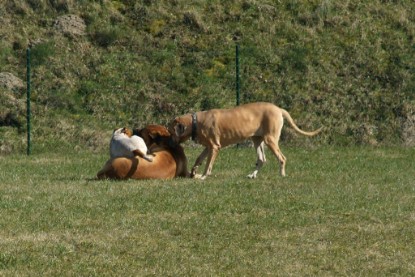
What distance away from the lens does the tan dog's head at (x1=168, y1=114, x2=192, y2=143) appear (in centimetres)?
1580

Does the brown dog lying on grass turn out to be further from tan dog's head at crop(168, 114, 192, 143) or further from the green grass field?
the green grass field

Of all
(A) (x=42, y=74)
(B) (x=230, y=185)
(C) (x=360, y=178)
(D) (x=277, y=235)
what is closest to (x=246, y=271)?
(D) (x=277, y=235)

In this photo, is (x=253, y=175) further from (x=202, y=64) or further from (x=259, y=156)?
(x=202, y=64)

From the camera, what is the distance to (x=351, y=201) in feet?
42.3

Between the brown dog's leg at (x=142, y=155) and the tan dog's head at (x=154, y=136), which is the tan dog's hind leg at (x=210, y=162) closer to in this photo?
the tan dog's head at (x=154, y=136)

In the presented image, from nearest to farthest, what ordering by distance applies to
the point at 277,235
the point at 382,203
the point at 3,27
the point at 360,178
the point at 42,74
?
the point at 277,235 < the point at 382,203 < the point at 360,178 < the point at 42,74 < the point at 3,27

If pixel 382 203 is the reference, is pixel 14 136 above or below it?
below

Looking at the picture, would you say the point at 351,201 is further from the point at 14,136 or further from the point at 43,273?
the point at 14,136

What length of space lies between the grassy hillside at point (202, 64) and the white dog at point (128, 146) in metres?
6.18

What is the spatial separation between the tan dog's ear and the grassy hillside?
6.03 metres

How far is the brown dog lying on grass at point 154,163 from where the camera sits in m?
15.1

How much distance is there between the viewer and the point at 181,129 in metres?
15.9

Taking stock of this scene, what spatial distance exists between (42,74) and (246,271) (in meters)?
15.8

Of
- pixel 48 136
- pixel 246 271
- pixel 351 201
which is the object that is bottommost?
pixel 48 136
